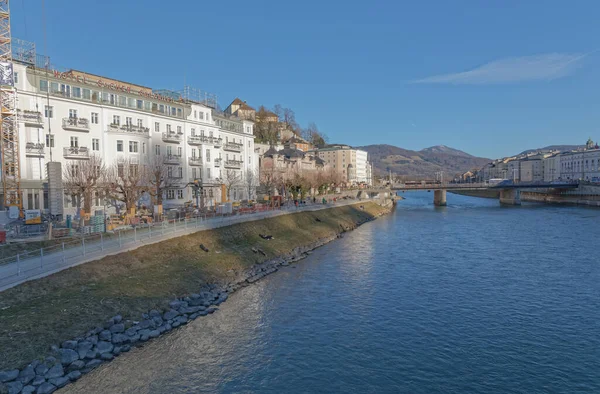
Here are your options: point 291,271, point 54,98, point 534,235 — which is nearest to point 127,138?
point 54,98

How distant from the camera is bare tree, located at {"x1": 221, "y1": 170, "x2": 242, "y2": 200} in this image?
61.1m

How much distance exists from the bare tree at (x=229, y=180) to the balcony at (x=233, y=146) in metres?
3.68

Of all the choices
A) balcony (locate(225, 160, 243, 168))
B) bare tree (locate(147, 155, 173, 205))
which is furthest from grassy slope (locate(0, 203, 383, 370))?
balcony (locate(225, 160, 243, 168))

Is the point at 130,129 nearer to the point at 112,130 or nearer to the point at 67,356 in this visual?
the point at 112,130

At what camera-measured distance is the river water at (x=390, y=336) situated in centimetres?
1483

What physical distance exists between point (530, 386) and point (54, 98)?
45392 mm

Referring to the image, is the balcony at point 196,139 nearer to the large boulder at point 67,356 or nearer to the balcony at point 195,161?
the balcony at point 195,161

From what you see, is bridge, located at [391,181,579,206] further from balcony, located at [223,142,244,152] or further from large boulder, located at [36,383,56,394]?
large boulder, located at [36,383,56,394]

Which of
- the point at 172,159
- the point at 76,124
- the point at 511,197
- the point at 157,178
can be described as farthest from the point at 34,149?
the point at 511,197

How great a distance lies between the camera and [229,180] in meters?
61.9

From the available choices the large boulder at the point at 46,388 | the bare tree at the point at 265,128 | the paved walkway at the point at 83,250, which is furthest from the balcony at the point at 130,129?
the bare tree at the point at 265,128

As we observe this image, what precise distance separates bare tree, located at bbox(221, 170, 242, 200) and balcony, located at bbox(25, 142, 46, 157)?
25.1 m

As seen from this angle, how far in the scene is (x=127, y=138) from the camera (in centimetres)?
4684

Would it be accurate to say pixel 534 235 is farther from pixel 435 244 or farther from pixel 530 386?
pixel 530 386
